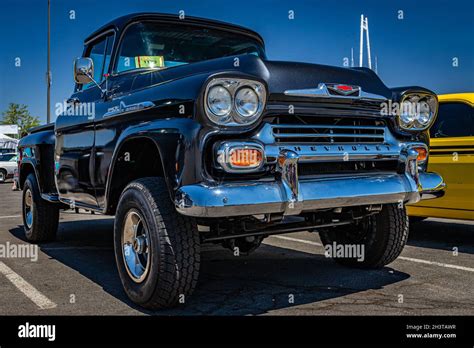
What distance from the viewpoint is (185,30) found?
14.9 feet

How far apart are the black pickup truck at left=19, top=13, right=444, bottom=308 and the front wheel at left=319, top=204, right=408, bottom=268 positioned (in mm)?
10

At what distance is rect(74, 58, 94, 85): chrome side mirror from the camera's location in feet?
14.4

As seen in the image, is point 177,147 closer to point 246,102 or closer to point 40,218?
point 246,102

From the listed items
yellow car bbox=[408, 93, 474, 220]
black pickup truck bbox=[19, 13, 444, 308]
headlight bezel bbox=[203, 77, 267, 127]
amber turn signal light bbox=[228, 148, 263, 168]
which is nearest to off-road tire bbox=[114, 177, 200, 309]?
black pickup truck bbox=[19, 13, 444, 308]

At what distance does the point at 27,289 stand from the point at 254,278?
179 centimetres

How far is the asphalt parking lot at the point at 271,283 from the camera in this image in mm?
3469

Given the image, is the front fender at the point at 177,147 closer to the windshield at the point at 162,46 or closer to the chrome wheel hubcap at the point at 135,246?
the chrome wheel hubcap at the point at 135,246

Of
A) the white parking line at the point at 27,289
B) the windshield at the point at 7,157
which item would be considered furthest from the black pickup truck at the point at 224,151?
the windshield at the point at 7,157

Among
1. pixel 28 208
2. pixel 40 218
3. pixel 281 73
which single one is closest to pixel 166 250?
pixel 281 73

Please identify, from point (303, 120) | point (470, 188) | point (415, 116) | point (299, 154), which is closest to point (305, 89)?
point (303, 120)

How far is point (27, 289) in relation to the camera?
407 cm
